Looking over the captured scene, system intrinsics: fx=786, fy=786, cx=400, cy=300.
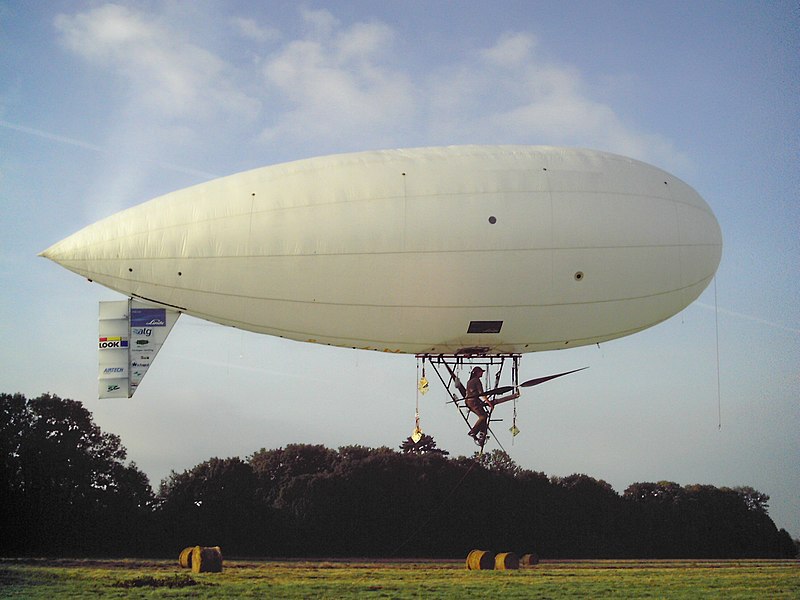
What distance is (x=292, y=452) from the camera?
31.0 metres

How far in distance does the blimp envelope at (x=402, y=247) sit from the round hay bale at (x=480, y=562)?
36.8 ft

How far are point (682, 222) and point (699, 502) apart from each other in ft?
67.7

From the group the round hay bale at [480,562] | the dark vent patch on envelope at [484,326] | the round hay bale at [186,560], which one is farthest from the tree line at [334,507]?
the dark vent patch on envelope at [484,326]

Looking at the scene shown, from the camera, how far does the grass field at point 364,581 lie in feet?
56.6

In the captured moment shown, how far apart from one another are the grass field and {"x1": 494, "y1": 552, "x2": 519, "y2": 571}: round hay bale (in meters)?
0.27

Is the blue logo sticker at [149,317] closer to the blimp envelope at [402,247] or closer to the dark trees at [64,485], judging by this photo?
the blimp envelope at [402,247]

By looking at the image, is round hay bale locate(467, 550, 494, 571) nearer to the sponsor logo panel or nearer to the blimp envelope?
the blimp envelope

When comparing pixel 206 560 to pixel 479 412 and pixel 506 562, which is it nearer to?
pixel 506 562

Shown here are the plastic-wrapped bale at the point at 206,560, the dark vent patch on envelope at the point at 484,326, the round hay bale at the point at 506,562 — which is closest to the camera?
the dark vent patch on envelope at the point at 484,326

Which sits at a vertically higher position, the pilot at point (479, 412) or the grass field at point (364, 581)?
the pilot at point (479, 412)

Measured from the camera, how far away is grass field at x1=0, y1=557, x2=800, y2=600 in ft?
56.6

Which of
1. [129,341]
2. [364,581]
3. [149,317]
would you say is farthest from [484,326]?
[364,581]

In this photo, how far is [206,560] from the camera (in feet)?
65.9

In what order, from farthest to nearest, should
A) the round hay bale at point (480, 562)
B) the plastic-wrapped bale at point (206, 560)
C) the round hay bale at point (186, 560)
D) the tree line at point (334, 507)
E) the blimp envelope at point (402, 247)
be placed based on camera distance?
the tree line at point (334, 507) < the round hay bale at point (480, 562) < the round hay bale at point (186, 560) < the plastic-wrapped bale at point (206, 560) < the blimp envelope at point (402, 247)
